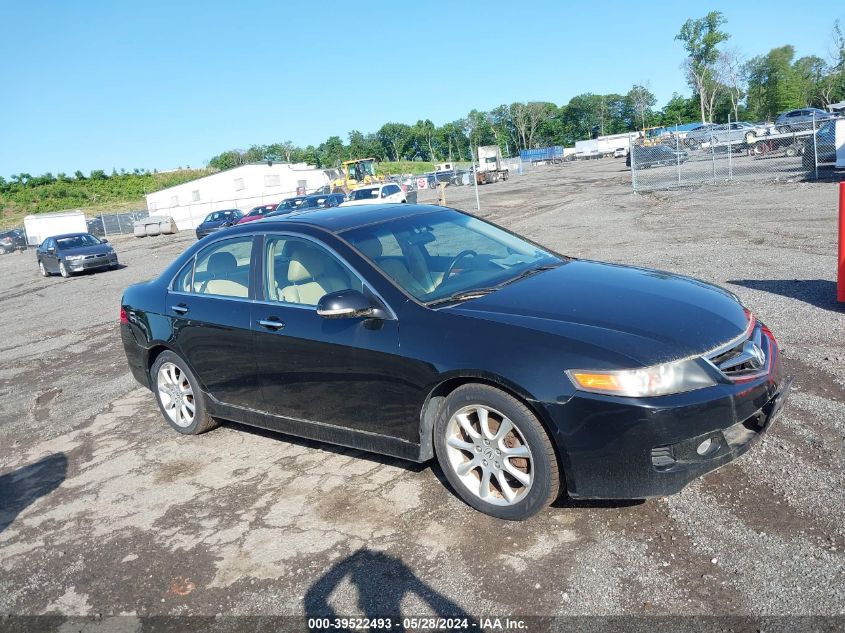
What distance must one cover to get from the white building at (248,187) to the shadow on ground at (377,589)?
53.9 m

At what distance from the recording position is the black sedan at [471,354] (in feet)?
11.1

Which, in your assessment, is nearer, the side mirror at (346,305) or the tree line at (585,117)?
the side mirror at (346,305)

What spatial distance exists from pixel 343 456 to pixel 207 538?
1178mm

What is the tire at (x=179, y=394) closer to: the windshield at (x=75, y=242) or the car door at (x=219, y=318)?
the car door at (x=219, y=318)

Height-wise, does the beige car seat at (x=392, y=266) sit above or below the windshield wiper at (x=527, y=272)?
above

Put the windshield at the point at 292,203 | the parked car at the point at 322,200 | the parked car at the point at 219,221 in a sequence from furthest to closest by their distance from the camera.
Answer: the parked car at the point at 219,221, the windshield at the point at 292,203, the parked car at the point at 322,200

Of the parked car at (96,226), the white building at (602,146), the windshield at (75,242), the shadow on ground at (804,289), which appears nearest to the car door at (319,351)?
the shadow on ground at (804,289)

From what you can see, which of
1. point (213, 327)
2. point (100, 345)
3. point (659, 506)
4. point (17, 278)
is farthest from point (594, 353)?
point (17, 278)

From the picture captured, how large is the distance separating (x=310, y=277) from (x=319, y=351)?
0.57 metres

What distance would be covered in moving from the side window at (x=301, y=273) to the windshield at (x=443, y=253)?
0.20 m

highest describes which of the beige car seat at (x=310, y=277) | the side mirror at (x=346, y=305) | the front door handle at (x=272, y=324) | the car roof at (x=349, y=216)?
the car roof at (x=349, y=216)

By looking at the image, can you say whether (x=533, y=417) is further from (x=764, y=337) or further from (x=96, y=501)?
(x=96, y=501)

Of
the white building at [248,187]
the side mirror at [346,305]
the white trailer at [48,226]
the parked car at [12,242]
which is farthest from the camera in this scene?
the white building at [248,187]

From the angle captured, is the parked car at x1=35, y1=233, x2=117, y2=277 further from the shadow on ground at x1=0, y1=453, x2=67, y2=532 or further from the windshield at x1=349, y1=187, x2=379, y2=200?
the shadow on ground at x1=0, y1=453, x2=67, y2=532
